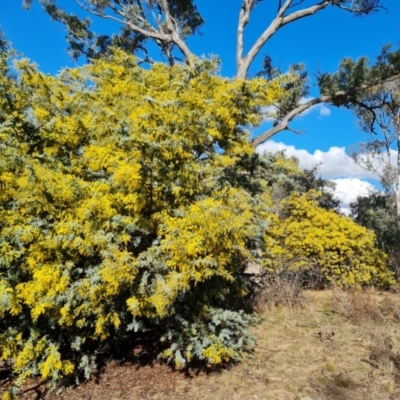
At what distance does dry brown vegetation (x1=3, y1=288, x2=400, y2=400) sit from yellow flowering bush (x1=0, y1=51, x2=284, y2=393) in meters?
0.36

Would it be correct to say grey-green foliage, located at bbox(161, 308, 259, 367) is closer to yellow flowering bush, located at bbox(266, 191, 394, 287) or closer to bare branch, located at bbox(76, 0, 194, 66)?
yellow flowering bush, located at bbox(266, 191, 394, 287)

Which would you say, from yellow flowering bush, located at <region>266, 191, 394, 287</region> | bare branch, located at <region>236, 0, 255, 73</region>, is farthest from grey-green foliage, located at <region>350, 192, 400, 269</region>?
bare branch, located at <region>236, 0, 255, 73</region>

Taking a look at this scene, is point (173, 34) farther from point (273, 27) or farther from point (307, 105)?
point (307, 105)

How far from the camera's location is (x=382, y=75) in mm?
10500

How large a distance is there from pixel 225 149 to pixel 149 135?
1.60 metres

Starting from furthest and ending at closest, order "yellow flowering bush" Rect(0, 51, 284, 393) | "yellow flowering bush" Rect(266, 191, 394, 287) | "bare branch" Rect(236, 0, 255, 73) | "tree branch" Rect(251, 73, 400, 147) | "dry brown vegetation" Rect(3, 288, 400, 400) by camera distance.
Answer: "bare branch" Rect(236, 0, 255, 73)
"tree branch" Rect(251, 73, 400, 147)
"yellow flowering bush" Rect(266, 191, 394, 287)
"dry brown vegetation" Rect(3, 288, 400, 400)
"yellow flowering bush" Rect(0, 51, 284, 393)

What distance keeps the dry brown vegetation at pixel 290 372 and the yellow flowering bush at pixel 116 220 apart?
0.36 meters

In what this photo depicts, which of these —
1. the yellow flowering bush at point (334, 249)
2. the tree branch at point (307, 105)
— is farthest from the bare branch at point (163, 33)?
the yellow flowering bush at point (334, 249)

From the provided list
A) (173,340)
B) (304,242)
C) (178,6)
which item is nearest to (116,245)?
(173,340)

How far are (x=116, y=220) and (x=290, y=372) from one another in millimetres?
2992

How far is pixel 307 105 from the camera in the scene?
10953 millimetres

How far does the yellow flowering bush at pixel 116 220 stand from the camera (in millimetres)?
3938

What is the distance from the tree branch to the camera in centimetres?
1055

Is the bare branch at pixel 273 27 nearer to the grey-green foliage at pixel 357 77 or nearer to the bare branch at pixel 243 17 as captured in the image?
the bare branch at pixel 243 17
